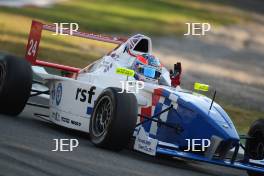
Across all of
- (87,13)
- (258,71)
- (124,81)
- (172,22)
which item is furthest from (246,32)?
(124,81)

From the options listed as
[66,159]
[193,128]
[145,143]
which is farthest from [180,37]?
[66,159]

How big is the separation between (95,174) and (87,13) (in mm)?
27132

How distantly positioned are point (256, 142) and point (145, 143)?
1708 millimetres

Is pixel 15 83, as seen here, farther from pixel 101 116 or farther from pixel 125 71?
pixel 125 71

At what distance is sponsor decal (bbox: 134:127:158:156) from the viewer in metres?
10.1

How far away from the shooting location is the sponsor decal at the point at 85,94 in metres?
11.3

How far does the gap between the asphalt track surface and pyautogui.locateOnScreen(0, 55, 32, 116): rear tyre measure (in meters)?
0.20

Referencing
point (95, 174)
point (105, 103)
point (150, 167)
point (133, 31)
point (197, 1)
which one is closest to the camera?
point (95, 174)

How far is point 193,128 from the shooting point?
34.3 feet

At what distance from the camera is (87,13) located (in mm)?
35531

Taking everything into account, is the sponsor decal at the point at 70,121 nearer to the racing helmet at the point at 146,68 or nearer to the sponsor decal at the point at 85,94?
the sponsor decal at the point at 85,94

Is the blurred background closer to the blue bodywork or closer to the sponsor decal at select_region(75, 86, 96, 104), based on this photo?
the sponsor decal at select_region(75, 86, 96, 104)

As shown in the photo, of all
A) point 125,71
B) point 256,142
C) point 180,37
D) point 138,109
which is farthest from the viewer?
point 180,37

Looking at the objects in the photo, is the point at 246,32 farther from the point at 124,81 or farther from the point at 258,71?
the point at 124,81
